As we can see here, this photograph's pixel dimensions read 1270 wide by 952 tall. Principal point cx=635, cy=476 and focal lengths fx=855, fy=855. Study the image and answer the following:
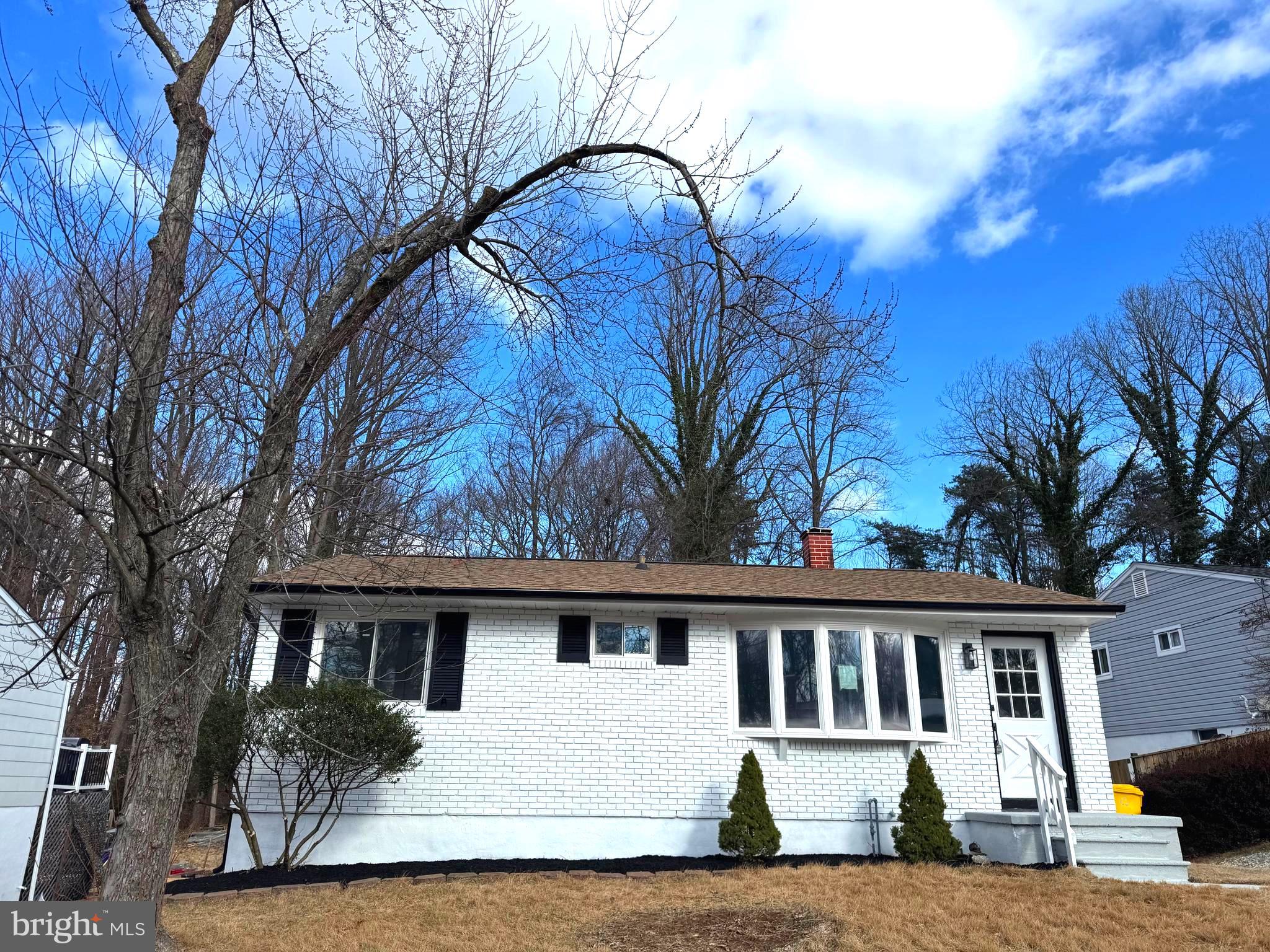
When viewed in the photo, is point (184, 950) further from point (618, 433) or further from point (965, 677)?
point (618, 433)

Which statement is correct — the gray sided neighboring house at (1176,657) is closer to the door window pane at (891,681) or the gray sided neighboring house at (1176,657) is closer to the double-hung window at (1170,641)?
the double-hung window at (1170,641)

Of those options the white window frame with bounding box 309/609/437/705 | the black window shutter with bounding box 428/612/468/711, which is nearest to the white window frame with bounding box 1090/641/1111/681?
the black window shutter with bounding box 428/612/468/711

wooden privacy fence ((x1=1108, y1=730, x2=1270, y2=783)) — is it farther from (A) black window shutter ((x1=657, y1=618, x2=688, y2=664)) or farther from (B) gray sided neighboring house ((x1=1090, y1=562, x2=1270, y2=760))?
(A) black window shutter ((x1=657, y1=618, x2=688, y2=664))

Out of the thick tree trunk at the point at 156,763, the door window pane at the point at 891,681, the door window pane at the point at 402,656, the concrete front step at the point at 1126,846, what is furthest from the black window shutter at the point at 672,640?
the thick tree trunk at the point at 156,763

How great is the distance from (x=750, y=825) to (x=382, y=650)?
4.65m

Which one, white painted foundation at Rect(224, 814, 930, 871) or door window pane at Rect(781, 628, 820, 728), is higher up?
door window pane at Rect(781, 628, 820, 728)

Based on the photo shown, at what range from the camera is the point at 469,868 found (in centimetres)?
857

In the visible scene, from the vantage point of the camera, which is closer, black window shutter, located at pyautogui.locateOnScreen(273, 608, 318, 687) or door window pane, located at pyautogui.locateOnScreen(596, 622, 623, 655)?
black window shutter, located at pyautogui.locateOnScreen(273, 608, 318, 687)

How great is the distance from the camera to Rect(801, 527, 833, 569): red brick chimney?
13742mm

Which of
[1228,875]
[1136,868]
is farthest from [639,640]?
[1228,875]

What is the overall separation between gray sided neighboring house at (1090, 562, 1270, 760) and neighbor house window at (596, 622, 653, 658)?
11.5m

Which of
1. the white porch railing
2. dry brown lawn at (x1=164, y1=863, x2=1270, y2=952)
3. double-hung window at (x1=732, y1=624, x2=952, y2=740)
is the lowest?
dry brown lawn at (x1=164, y1=863, x2=1270, y2=952)

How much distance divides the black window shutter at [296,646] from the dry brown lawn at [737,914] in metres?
2.63

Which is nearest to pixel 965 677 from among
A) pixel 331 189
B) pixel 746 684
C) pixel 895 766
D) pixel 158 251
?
pixel 895 766
